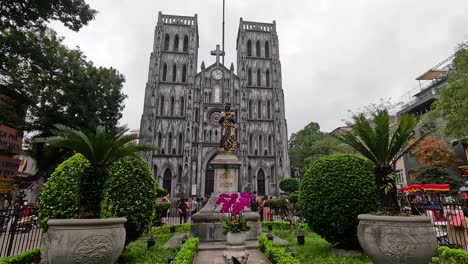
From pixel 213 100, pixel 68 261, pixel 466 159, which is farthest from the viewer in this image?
pixel 213 100

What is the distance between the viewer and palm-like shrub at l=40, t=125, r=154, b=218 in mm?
4820

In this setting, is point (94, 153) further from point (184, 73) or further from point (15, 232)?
point (184, 73)

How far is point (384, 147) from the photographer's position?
565 centimetres

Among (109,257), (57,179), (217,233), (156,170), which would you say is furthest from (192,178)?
(109,257)

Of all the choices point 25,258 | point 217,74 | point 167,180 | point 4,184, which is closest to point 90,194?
point 25,258

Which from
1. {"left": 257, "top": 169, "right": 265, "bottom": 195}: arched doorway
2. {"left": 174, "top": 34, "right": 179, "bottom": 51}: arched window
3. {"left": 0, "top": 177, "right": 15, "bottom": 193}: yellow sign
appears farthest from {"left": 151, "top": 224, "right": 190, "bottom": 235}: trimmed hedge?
{"left": 174, "top": 34, "right": 179, "bottom": 51}: arched window

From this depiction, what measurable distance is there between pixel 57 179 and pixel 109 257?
3.27 metres

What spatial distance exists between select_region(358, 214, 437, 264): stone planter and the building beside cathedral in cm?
2689

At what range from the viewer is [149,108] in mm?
34406

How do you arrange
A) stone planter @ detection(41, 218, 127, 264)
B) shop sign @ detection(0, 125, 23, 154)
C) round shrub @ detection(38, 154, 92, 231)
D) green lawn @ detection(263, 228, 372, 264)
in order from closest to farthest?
stone planter @ detection(41, 218, 127, 264)
round shrub @ detection(38, 154, 92, 231)
green lawn @ detection(263, 228, 372, 264)
shop sign @ detection(0, 125, 23, 154)

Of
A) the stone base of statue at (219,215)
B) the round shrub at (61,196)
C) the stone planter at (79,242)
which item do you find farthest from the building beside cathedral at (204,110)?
the stone planter at (79,242)

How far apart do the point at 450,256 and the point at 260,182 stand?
29561 millimetres

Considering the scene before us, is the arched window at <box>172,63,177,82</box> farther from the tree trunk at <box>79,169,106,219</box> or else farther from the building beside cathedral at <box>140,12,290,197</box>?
the tree trunk at <box>79,169,106,219</box>

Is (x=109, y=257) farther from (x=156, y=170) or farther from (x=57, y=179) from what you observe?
(x=156, y=170)
